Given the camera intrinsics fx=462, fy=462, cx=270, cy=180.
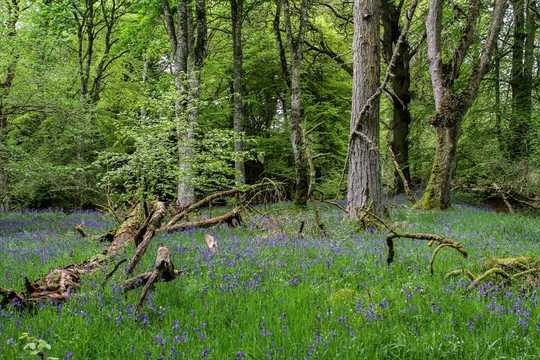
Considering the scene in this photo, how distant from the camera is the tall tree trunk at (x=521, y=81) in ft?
59.8

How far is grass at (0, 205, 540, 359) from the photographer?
3543mm

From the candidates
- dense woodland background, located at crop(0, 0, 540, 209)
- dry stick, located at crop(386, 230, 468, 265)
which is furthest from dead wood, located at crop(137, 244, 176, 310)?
dense woodland background, located at crop(0, 0, 540, 209)

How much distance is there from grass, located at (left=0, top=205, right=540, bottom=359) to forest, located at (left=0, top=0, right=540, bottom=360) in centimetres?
2

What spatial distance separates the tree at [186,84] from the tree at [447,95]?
283 inches

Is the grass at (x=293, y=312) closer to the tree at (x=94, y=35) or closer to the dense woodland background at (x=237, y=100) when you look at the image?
the dense woodland background at (x=237, y=100)

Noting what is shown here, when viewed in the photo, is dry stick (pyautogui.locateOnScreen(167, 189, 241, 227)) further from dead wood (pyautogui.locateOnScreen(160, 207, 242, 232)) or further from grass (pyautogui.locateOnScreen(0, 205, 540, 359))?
Result: grass (pyautogui.locateOnScreen(0, 205, 540, 359))

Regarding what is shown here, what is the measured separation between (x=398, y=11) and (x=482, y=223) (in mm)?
13005

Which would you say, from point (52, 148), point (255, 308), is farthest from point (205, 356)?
point (52, 148)

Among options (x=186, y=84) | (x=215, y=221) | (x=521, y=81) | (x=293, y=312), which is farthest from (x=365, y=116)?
(x=521, y=81)

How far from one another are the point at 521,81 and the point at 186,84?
47.7 feet

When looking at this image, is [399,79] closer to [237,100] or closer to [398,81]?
[398,81]

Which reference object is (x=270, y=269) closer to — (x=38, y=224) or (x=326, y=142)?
(x=38, y=224)

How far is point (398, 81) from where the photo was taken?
21.7 metres

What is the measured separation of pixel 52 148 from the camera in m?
18.1
